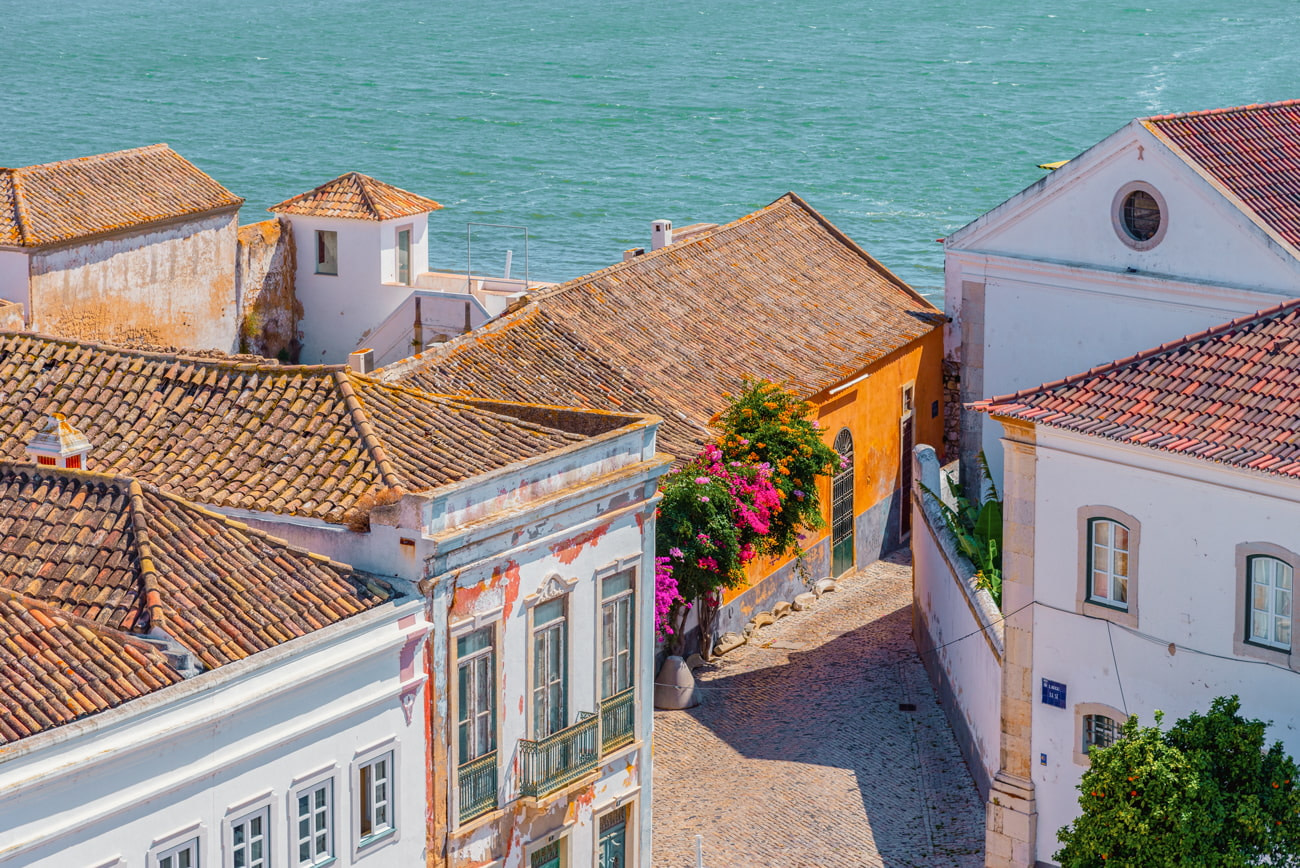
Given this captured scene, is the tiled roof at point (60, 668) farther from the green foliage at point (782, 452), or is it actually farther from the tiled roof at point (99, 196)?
the tiled roof at point (99, 196)

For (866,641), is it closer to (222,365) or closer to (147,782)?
(222,365)

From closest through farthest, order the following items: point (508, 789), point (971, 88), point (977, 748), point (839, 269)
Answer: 1. point (508, 789)
2. point (977, 748)
3. point (839, 269)
4. point (971, 88)

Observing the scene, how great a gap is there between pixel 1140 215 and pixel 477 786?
53.0 ft

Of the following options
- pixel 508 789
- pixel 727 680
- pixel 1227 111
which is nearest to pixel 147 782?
pixel 508 789

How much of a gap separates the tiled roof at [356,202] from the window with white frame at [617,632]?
903 inches

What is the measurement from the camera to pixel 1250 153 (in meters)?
34.1

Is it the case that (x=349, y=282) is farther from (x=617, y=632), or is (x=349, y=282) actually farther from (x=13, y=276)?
(x=617, y=632)

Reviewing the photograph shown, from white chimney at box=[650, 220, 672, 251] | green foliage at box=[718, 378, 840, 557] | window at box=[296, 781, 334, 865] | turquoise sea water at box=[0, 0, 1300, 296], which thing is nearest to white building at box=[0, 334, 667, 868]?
window at box=[296, 781, 334, 865]

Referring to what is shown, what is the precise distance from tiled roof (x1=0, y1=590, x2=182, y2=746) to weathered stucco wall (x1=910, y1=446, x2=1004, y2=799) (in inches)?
500

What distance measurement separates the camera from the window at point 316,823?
832 inches

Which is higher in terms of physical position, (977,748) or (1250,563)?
(1250,563)

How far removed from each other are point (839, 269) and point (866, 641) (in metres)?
10.8

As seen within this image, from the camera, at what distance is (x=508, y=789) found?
24.1 metres

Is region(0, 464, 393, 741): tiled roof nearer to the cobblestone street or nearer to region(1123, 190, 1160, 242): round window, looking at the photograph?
the cobblestone street
